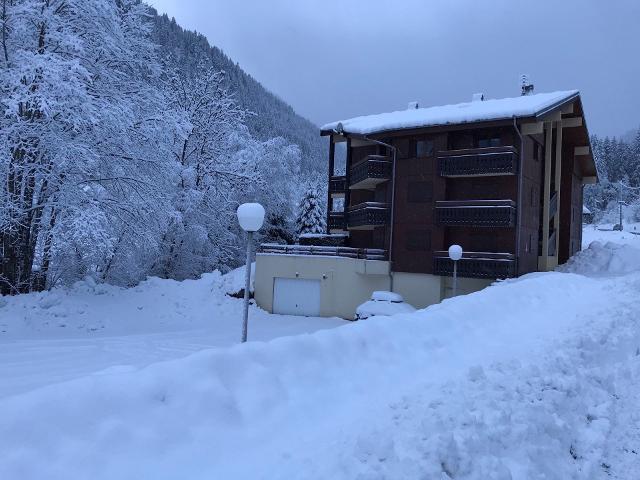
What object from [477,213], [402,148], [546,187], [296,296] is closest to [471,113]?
[402,148]

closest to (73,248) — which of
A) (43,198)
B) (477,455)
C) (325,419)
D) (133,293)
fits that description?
(43,198)

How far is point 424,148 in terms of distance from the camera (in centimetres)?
2455

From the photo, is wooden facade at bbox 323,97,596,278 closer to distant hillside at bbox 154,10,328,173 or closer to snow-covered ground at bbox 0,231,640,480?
snow-covered ground at bbox 0,231,640,480

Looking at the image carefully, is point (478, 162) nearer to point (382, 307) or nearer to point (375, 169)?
point (375, 169)

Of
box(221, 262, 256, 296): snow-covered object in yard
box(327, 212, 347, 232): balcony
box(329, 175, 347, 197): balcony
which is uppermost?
box(329, 175, 347, 197): balcony

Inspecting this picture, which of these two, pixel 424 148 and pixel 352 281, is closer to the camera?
pixel 352 281

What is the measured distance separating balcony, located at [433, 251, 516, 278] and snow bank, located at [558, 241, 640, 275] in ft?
19.0

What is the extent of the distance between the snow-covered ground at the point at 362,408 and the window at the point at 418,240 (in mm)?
13807

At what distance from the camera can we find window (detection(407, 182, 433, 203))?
77.7ft

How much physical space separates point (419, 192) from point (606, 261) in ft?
33.9

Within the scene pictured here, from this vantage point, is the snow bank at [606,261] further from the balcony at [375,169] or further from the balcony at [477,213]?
the balcony at [375,169]

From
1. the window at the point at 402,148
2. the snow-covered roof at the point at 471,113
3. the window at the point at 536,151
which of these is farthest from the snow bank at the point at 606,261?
the window at the point at 402,148

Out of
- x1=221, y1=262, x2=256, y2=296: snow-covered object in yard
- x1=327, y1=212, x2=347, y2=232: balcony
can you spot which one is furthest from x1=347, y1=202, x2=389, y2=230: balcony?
x1=221, y1=262, x2=256, y2=296: snow-covered object in yard

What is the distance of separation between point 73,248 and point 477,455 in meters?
15.9
